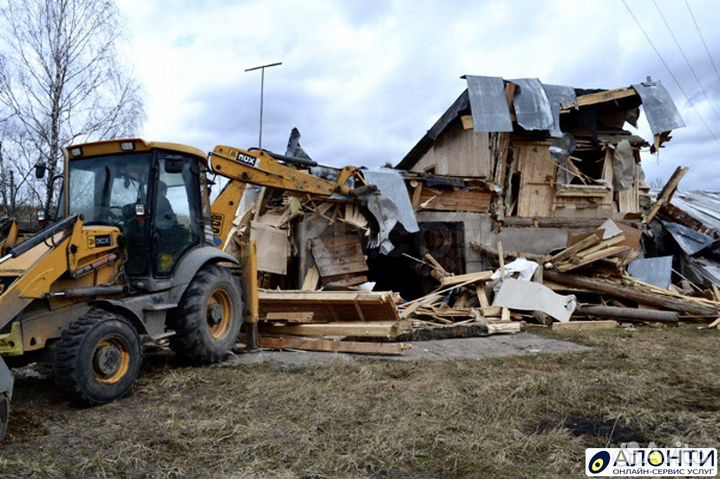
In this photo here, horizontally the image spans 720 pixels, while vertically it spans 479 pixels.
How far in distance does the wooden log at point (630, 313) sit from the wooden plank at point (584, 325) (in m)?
0.28

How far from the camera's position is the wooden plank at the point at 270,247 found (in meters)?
11.9

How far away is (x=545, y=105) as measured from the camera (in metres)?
14.2

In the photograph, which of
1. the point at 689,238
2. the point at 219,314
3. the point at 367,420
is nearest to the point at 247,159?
the point at 219,314

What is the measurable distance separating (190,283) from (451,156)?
10.8 meters

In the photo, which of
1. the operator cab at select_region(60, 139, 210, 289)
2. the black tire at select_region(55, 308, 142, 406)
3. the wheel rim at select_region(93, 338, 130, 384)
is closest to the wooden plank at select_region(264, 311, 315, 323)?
the operator cab at select_region(60, 139, 210, 289)

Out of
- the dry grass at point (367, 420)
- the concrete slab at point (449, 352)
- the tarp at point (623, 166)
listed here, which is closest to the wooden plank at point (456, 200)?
the tarp at point (623, 166)

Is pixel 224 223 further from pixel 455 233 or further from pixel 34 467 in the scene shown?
pixel 455 233

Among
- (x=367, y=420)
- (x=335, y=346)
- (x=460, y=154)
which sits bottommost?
(x=367, y=420)

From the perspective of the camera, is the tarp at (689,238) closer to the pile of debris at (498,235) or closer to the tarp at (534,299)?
the pile of debris at (498,235)

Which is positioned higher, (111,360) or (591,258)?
(591,258)

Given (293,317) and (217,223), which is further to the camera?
(293,317)

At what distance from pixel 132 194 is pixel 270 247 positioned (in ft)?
17.3

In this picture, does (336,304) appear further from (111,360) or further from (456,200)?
(456,200)

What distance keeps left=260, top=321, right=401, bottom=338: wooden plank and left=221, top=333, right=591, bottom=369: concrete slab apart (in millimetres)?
416
